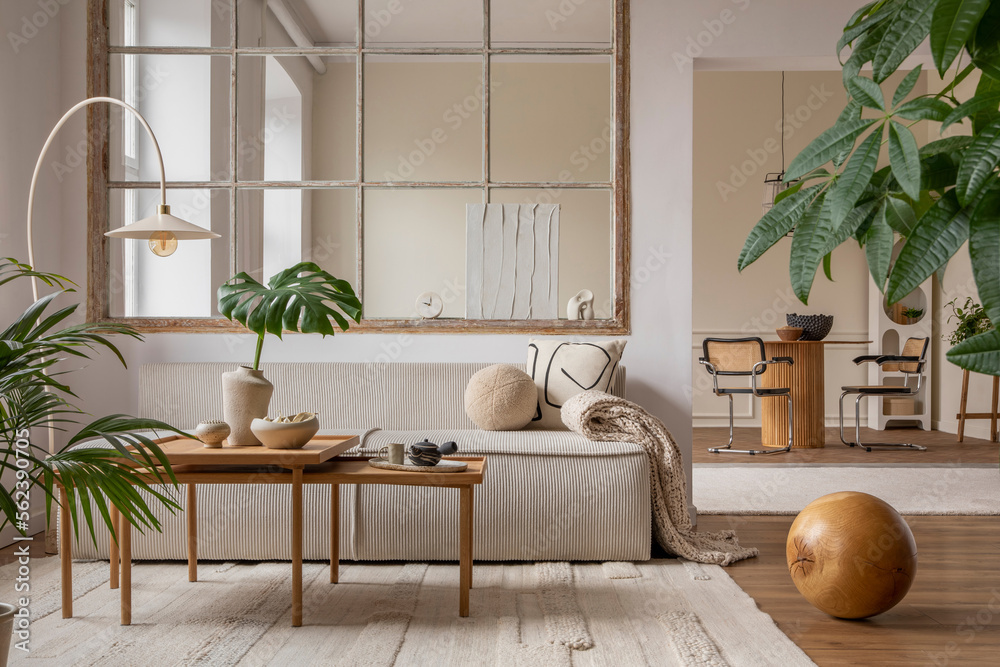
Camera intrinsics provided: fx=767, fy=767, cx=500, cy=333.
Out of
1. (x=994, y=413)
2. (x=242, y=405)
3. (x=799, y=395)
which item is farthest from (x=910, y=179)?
(x=994, y=413)

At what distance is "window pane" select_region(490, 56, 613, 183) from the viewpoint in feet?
12.5

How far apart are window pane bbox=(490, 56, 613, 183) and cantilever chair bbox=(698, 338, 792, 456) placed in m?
2.51

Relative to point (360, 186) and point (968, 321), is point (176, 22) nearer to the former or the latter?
point (360, 186)

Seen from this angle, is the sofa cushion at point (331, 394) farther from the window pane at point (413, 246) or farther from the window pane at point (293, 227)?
the window pane at point (293, 227)

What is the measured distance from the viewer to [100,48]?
372cm

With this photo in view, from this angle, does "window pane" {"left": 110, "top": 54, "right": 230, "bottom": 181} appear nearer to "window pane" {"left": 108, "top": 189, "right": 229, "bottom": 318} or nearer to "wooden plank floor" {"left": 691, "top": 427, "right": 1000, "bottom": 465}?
"window pane" {"left": 108, "top": 189, "right": 229, "bottom": 318}

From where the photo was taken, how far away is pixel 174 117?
3926 millimetres

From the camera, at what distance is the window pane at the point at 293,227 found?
386 cm

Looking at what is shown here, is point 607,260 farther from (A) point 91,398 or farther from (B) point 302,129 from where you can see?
(A) point 91,398

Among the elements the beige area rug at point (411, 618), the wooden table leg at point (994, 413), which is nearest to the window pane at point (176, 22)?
the beige area rug at point (411, 618)

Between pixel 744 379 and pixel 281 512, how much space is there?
18.6 ft

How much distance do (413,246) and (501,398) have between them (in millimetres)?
1054

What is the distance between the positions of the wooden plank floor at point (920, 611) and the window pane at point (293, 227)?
7.67 feet

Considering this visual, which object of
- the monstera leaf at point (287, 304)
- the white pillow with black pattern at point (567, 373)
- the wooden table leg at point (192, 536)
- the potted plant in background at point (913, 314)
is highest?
the potted plant in background at point (913, 314)
